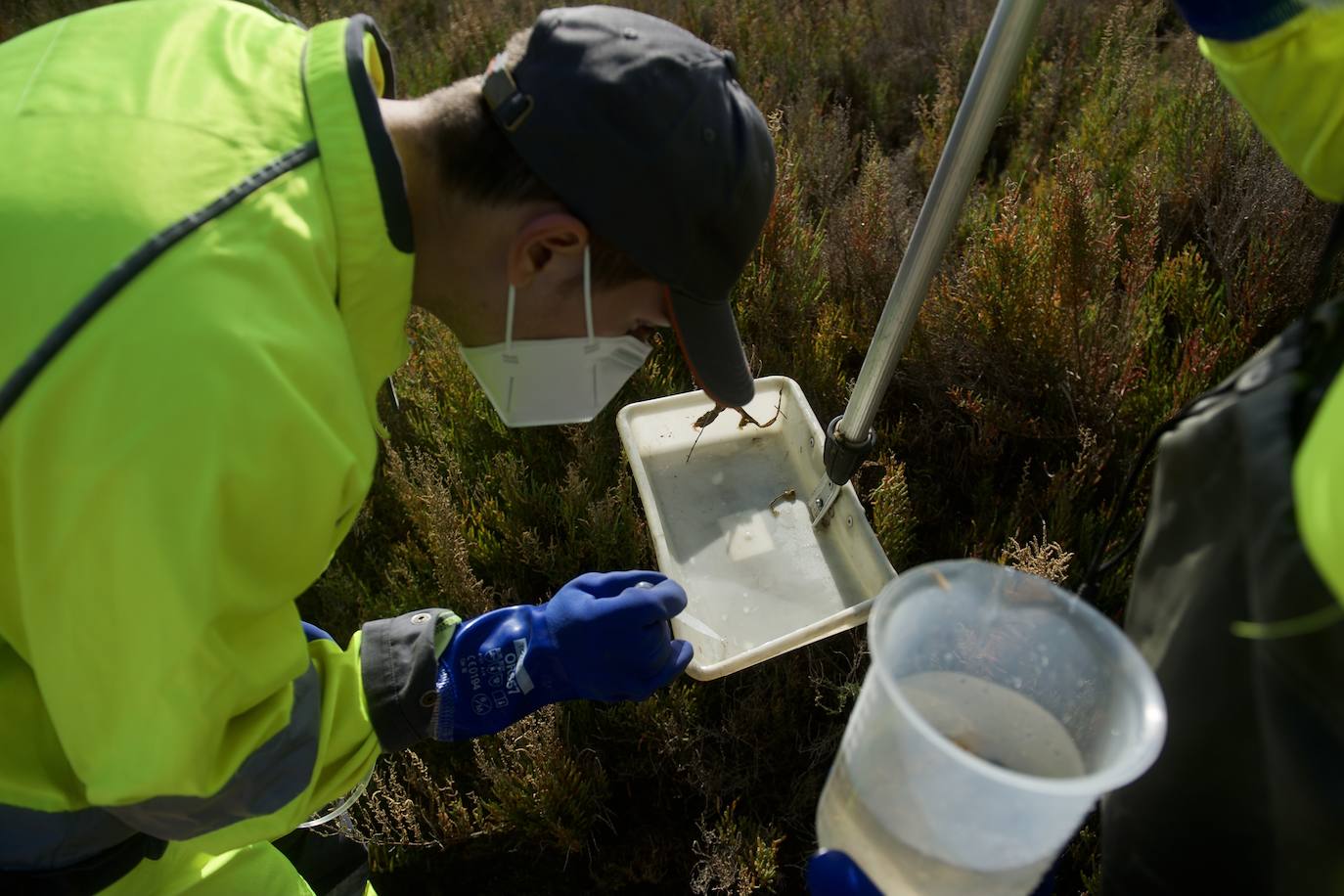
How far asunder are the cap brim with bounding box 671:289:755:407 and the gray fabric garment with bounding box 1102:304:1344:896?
824 millimetres

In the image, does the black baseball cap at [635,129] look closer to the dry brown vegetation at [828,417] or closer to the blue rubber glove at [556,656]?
the blue rubber glove at [556,656]

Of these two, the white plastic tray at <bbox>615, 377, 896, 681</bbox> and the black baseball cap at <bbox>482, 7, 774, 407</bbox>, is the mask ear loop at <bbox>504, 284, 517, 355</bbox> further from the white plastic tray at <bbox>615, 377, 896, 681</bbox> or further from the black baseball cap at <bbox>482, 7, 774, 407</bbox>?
the white plastic tray at <bbox>615, 377, 896, 681</bbox>

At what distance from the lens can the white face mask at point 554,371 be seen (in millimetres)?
1524

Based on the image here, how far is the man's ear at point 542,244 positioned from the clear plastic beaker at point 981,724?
726 mm

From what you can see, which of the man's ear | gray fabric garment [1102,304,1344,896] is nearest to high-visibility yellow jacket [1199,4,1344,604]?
gray fabric garment [1102,304,1344,896]

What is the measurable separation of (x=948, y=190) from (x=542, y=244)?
0.71m

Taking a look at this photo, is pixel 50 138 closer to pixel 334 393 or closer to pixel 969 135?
pixel 334 393

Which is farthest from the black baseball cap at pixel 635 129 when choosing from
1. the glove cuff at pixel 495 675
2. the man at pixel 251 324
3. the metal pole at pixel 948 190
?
the glove cuff at pixel 495 675

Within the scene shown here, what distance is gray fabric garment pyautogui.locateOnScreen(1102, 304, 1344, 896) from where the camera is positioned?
2.25ft

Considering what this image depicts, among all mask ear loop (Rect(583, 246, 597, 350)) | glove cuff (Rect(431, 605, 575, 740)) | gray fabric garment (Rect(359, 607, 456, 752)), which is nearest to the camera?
mask ear loop (Rect(583, 246, 597, 350))

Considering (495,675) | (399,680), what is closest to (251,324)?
(399,680)

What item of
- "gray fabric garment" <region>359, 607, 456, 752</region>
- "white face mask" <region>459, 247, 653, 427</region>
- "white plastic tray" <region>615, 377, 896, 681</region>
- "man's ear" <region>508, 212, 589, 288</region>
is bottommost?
"white plastic tray" <region>615, 377, 896, 681</region>

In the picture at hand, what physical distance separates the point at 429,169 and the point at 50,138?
0.47 m

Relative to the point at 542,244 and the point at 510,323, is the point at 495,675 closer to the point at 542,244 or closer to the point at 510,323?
the point at 510,323
